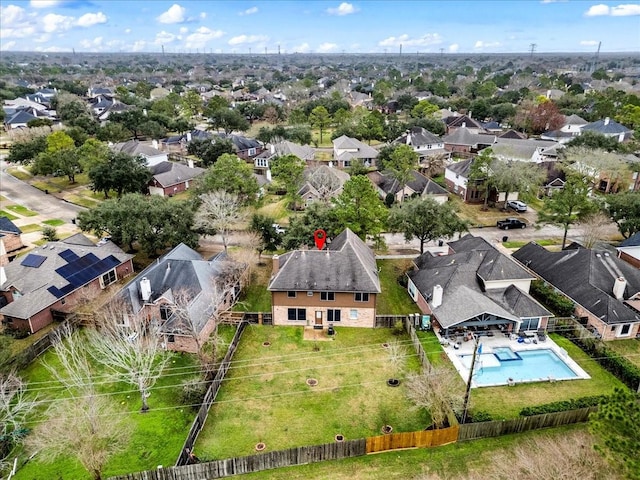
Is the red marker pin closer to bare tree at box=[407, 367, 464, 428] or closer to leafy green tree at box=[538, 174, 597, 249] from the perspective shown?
bare tree at box=[407, 367, 464, 428]

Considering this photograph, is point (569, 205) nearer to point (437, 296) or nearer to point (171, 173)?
point (437, 296)

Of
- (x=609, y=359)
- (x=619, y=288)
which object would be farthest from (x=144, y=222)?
(x=619, y=288)

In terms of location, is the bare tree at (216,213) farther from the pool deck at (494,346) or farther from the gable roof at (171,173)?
the pool deck at (494,346)

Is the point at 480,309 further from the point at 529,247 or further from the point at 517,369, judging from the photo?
the point at 529,247

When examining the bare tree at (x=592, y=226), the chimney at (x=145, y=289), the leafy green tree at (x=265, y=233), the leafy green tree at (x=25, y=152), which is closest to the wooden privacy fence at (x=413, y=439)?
the chimney at (x=145, y=289)

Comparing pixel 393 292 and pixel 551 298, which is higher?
pixel 551 298

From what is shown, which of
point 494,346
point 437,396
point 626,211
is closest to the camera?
point 437,396
